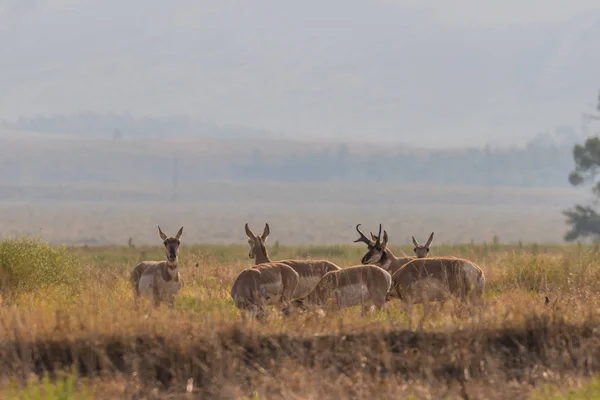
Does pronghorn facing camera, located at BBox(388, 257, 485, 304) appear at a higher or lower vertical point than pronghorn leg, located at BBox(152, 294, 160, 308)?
higher

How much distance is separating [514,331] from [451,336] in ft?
3.53

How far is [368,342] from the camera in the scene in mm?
14047

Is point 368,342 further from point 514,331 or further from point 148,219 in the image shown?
point 148,219

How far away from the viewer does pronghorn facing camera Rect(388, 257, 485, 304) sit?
56.4 feet

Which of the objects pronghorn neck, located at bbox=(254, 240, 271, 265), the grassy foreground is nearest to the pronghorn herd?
the grassy foreground

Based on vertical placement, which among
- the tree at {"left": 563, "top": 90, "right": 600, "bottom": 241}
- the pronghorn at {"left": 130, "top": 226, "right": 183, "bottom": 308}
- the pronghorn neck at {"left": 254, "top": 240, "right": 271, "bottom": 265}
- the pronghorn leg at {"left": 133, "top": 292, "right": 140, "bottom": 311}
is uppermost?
the tree at {"left": 563, "top": 90, "right": 600, "bottom": 241}

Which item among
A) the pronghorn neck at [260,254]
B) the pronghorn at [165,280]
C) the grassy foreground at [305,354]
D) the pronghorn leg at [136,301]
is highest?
the pronghorn neck at [260,254]

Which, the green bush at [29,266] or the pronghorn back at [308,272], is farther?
the green bush at [29,266]

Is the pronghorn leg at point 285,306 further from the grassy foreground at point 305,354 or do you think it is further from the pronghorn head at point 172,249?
the pronghorn head at point 172,249

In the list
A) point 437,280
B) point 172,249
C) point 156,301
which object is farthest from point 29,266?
point 437,280

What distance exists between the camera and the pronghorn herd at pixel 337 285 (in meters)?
16.8

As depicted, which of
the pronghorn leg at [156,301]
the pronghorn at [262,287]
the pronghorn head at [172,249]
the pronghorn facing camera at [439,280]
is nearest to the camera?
the pronghorn at [262,287]

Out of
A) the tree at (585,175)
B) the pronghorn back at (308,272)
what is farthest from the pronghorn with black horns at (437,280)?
the tree at (585,175)

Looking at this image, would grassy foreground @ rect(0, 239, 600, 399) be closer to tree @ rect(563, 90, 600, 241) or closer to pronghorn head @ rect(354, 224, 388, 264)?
pronghorn head @ rect(354, 224, 388, 264)
